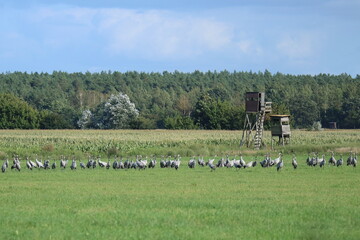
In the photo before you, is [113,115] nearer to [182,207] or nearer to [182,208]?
[182,207]

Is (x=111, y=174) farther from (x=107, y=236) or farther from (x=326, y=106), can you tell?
(x=326, y=106)

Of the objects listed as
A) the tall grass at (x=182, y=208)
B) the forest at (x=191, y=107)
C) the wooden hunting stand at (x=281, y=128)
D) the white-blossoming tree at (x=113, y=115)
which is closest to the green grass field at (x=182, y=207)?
the tall grass at (x=182, y=208)

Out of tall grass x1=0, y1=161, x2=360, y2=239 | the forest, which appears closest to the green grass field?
tall grass x1=0, y1=161, x2=360, y2=239

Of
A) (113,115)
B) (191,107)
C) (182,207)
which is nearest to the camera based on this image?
(182,207)

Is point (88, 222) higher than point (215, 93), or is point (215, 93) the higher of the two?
point (215, 93)

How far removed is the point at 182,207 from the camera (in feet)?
70.9

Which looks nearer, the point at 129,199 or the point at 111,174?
the point at 129,199

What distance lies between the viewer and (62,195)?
25.6 m

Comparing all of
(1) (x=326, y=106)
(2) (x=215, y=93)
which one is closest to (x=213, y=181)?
(1) (x=326, y=106)

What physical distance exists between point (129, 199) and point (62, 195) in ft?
9.41

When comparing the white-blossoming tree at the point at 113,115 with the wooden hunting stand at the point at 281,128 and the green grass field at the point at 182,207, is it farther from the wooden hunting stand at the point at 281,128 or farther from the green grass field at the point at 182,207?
the green grass field at the point at 182,207

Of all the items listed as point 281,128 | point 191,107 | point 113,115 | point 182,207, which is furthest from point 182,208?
point 191,107

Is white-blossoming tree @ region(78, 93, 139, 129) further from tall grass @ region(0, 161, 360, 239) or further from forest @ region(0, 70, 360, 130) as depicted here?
tall grass @ region(0, 161, 360, 239)

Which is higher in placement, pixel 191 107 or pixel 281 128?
pixel 191 107
